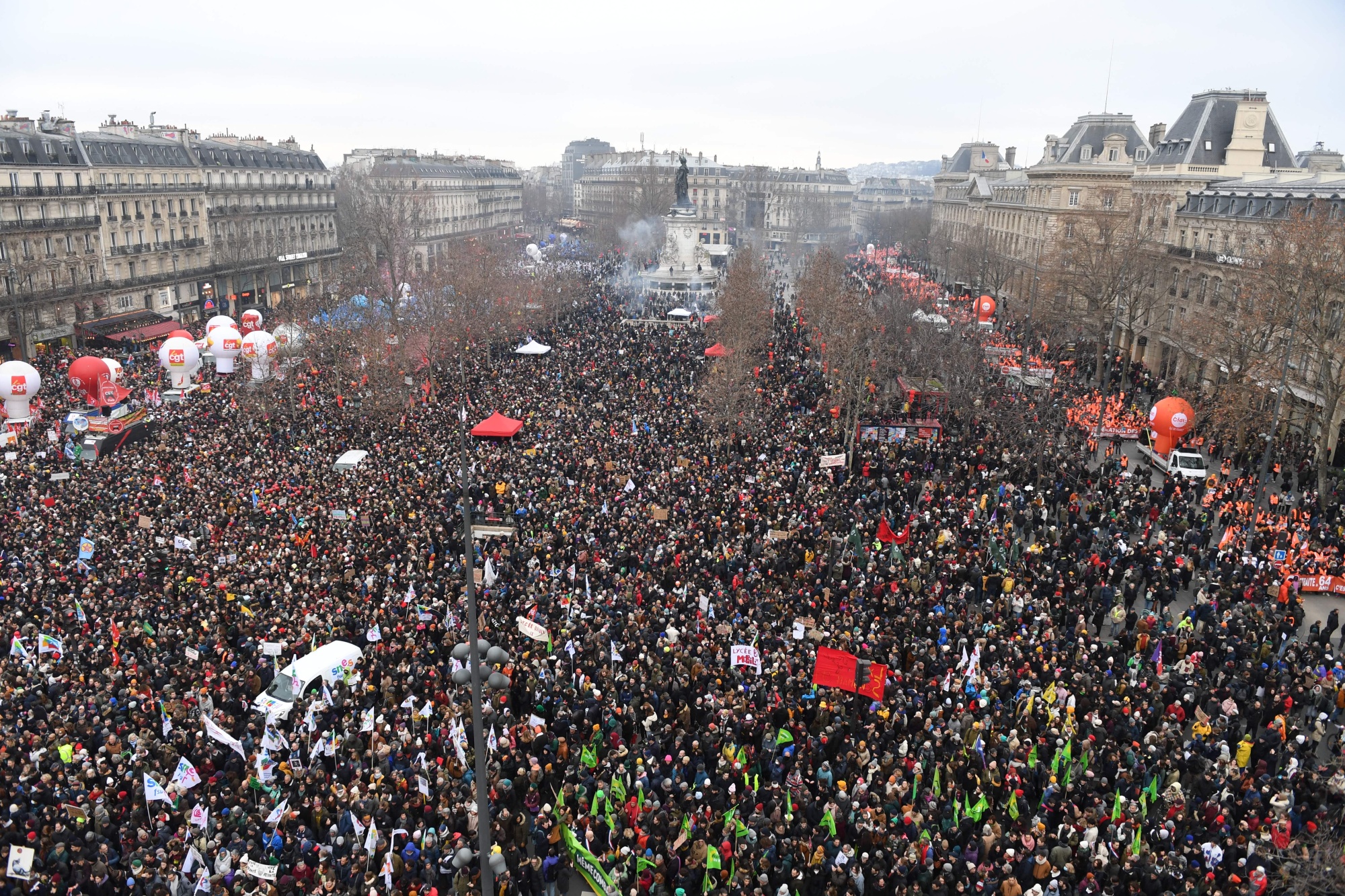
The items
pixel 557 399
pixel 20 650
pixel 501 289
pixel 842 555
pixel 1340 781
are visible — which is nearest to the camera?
pixel 1340 781

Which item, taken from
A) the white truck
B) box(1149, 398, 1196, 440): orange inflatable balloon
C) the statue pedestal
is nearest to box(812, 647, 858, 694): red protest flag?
the white truck

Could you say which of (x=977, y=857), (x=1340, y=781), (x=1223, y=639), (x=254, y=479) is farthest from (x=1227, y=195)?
(x=254, y=479)

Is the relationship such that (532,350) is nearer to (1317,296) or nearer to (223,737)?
(1317,296)

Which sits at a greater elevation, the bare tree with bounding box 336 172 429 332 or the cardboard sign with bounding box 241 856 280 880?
the bare tree with bounding box 336 172 429 332

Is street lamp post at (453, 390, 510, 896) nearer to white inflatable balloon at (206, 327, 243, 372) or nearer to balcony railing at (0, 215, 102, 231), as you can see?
white inflatable balloon at (206, 327, 243, 372)

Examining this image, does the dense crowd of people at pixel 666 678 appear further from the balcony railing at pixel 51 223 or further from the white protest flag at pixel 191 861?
the balcony railing at pixel 51 223

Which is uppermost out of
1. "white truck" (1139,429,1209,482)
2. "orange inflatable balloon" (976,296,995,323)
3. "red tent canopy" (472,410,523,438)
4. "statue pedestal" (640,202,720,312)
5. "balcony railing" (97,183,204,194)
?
"balcony railing" (97,183,204,194)

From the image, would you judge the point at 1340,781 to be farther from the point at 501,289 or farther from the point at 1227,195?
the point at 501,289
